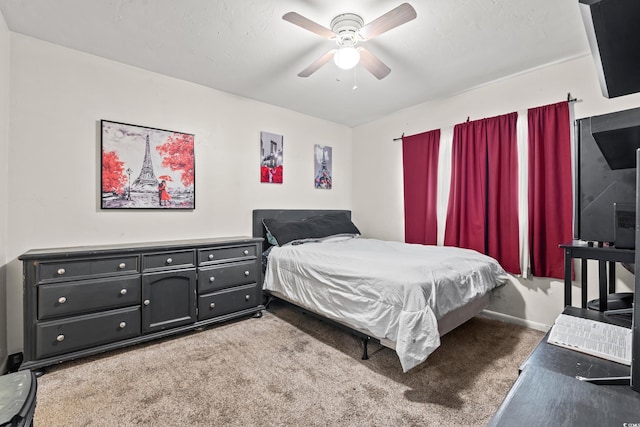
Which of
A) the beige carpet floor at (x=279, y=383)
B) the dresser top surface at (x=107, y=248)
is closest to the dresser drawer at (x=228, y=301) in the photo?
the beige carpet floor at (x=279, y=383)

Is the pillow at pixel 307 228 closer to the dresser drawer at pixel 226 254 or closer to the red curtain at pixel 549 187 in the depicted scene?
the dresser drawer at pixel 226 254

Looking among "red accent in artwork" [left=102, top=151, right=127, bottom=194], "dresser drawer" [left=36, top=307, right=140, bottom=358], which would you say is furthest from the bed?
"red accent in artwork" [left=102, top=151, right=127, bottom=194]

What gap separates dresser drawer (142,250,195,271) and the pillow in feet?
3.31

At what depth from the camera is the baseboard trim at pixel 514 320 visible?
2.81m

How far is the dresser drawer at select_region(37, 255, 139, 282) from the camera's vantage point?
6.75 feet

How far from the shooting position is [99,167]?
2.62 m

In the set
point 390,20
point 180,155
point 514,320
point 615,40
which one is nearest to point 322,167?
point 180,155

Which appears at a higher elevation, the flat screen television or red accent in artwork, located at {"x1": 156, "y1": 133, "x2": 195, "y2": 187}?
red accent in artwork, located at {"x1": 156, "y1": 133, "x2": 195, "y2": 187}

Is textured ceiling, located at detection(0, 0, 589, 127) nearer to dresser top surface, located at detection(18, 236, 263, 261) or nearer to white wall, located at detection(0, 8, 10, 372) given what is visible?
white wall, located at detection(0, 8, 10, 372)

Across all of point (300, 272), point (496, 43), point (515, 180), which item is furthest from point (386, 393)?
point (496, 43)

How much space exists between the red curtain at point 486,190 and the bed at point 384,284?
452mm

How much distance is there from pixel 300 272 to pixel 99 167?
2.06 meters

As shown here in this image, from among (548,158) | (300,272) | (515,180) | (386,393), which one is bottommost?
(386,393)

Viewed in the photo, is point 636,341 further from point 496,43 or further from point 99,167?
point 99,167
